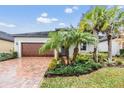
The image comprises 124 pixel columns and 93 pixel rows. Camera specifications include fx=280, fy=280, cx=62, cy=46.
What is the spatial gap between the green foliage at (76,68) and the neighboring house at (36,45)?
20.7 inches

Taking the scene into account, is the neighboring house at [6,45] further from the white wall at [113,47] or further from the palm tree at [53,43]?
the white wall at [113,47]

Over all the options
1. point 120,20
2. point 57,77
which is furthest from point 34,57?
point 120,20

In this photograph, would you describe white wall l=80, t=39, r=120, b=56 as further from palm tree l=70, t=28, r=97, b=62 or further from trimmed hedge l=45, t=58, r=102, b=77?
trimmed hedge l=45, t=58, r=102, b=77

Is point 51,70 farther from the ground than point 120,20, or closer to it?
closer to it

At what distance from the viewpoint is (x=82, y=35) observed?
10852mm

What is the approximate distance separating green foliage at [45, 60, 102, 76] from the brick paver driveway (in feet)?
1.95

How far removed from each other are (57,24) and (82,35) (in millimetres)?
1060

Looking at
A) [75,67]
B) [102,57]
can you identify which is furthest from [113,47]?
[75,67]

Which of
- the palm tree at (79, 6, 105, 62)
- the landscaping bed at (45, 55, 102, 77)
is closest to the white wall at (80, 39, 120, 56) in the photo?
the palm tree at (79, 6, 105, 62)

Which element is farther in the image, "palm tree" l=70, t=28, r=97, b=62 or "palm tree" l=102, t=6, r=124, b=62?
"palm tree" l=102, t=6, r=124, b=62

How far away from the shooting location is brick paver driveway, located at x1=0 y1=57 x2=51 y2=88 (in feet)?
29.4

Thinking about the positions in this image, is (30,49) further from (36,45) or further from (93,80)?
(93,80)

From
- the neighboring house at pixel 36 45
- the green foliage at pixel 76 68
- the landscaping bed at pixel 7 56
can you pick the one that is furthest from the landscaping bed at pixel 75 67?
the landscaping bed at pixel 7 56
